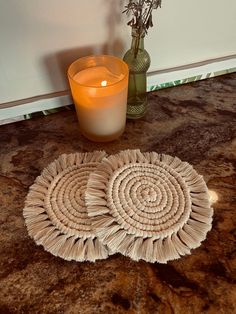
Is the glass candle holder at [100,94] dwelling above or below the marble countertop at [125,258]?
above

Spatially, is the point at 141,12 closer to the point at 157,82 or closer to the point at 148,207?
the point at 157,82

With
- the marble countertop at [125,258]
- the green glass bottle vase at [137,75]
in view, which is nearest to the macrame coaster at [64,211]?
the marble countertop at [125,258]

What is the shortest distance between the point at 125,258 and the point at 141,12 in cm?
38

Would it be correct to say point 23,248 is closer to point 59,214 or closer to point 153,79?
point 59,214

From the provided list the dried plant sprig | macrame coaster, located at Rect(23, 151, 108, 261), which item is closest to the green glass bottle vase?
the dried plant sprig

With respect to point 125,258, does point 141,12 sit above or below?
above

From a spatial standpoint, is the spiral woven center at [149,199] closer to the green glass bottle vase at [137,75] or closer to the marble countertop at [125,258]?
the marble countertop at [125,258]

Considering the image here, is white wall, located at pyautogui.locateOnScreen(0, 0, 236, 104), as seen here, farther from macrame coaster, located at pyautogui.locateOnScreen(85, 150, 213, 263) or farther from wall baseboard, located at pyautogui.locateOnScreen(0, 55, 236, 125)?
Answer: macrame coaster, located at pyautogui.locateOnScreen(85, 150, 213, 263)

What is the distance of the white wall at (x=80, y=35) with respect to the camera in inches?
21.8

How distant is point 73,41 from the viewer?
23.6 inches

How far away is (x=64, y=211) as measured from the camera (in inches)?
18.7

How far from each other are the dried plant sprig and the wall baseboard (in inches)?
6.1

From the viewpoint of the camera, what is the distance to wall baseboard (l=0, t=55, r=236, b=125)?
0.64 meters

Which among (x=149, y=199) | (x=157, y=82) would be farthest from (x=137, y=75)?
(x=149, y=199)
